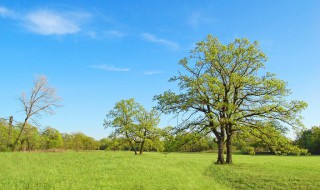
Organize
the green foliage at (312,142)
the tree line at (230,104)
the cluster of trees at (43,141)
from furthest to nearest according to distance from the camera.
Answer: the green foliage at (312,142)
the cluster of trees at (43,141)
the tree line at (230,104)

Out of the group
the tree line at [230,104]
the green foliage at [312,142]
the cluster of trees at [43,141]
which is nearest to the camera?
the tree line at [230,104]

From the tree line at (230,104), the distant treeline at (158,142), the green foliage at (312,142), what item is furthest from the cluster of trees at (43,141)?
the green foliage at (312,142)

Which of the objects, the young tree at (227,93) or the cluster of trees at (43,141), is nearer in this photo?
the young tree at (227,93)

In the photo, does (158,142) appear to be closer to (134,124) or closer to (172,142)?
(134,124)

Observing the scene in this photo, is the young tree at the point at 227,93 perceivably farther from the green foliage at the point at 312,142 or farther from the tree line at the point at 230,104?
the green foliage at the point at 312,142

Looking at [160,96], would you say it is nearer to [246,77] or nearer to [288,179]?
[246,77]

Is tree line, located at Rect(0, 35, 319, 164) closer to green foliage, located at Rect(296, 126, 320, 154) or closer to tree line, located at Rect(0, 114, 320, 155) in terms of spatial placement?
tree line, located at Rect(0, 114, 320, 155)

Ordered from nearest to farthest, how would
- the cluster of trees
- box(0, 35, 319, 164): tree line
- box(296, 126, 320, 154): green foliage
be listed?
box(0, 35, 319, 164): tree line < the cluster of trees < box(296, 126, 320, 154): green foliage

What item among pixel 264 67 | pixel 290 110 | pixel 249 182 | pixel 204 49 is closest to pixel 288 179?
pixel 249 182

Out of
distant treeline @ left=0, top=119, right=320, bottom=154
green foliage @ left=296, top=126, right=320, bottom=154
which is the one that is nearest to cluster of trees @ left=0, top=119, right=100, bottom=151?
distant treeline @ left=0, top=119, right=320, bottom=154

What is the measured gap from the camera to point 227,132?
112ft

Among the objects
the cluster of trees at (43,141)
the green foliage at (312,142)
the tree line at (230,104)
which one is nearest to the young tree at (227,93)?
the tree line at (230,104)

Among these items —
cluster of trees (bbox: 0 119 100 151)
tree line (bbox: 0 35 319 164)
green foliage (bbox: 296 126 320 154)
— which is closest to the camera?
tree line (bbox: 0 35 319 164)

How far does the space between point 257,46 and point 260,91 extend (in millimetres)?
5112
